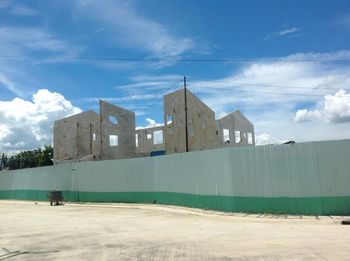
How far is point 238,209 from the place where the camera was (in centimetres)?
2006

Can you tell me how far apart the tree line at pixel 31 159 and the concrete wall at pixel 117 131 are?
4982 centimetres

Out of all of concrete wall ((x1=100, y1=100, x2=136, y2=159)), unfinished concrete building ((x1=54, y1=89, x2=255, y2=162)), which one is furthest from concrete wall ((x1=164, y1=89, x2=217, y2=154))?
concrete wall ((x1=100, y1=100, x2=136, y2=159))

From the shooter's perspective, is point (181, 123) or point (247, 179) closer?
point (247, 179)

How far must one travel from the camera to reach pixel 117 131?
52.5 m

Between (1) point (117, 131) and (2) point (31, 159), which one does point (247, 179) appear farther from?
(2) point (31, 159)

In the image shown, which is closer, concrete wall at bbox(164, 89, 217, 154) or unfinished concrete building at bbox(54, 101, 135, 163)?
concrete wall at bbox(164, 89, 217, 154)

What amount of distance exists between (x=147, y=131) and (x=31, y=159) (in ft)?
203

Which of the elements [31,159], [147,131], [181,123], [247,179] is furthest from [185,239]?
[31,159]

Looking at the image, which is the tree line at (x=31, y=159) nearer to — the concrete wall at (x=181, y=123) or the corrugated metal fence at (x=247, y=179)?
the concrete wall at (x=181, y=123)

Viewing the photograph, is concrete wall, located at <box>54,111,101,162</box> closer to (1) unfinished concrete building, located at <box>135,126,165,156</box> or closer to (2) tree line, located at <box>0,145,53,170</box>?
(1) unfinished concrete building, located at <box>135,126,165,156</box>

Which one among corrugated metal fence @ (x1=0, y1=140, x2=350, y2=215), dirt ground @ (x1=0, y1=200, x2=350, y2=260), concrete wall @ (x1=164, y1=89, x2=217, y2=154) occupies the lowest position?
dirt ground @ (x1=0, y1=200, x2=350, y2=260)

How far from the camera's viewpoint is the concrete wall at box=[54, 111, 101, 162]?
56.2 meters

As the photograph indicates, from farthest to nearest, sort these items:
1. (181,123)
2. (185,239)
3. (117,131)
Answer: (117,131) → (181,123) → (185,239)

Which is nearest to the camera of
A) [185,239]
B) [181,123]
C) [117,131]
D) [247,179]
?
[185,239]
